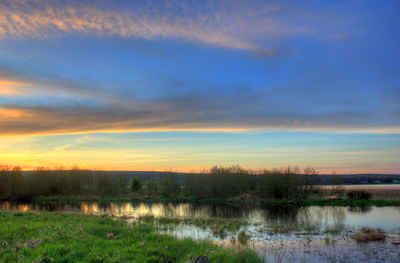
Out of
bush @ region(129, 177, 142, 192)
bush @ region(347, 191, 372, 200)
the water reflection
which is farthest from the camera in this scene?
bush @ region(129, 177, 142, 192)

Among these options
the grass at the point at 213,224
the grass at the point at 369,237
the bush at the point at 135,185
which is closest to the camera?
the grass at the point at 369,237

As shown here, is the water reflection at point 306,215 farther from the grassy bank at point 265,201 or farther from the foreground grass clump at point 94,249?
the foreground grass clump at point 94,249

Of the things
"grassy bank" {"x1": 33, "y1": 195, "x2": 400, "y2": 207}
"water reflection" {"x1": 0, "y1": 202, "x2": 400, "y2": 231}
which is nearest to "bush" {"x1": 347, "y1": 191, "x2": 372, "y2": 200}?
"grassy bank" {"x1": 33, "y1": 195, "x2": 400, "y2": 207}

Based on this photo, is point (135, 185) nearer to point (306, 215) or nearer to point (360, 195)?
point (306, 215)

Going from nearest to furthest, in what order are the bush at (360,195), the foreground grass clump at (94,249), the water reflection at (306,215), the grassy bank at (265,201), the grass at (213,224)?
the foreground grass clump at (94,249), the grass at (213,224), the water reflection at (306,215), the grassy bank at (265,201), the bush at (360,195)

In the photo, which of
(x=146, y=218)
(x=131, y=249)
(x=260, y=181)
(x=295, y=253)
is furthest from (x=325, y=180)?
(x=131, y=249)

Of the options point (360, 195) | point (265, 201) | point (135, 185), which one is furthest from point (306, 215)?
point (135, 185)

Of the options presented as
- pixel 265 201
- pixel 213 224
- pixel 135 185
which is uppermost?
pixel 213 224

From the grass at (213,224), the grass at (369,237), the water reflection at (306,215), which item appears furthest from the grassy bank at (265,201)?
the grass at (369,237)

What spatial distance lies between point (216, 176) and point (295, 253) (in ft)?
158

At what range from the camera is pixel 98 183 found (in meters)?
72.5

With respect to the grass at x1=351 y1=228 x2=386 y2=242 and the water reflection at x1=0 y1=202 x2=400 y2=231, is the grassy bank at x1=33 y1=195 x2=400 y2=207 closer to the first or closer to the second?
the water reflection at x1=0 y1=202 x2=400 y2=231

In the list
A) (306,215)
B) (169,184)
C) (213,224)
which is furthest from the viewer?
(169,184)

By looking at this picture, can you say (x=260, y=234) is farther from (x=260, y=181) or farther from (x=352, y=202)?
(x=260, y=181)
